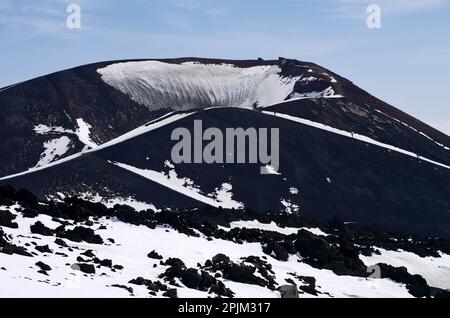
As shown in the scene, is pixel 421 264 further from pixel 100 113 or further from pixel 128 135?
pixel 100 113

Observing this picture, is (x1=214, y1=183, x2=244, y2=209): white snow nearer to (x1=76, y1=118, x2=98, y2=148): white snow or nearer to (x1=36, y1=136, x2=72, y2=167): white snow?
(x1=76, y1=118, x2=98, y2=148): white snow

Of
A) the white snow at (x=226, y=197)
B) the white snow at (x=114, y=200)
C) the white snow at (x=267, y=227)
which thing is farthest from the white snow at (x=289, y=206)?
the white snow at (x=267, y=227)

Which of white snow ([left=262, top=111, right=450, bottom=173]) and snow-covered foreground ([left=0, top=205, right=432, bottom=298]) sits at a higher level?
white snow ([left=262, top=111, right=450, bottom=173])

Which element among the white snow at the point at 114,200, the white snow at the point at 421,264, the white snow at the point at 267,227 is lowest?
the white snow at the point at 421,264

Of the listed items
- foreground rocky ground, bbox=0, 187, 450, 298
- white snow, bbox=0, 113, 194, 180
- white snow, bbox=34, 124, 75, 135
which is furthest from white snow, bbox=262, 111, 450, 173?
foreground rocky ground, bbox=0, 187, 450, 298

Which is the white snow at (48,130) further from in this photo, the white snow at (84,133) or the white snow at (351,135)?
the white snow at (351,135)
